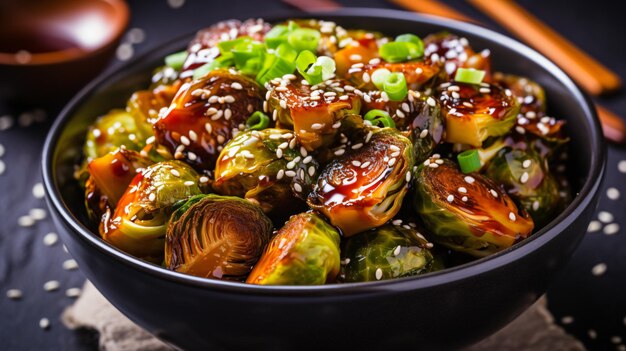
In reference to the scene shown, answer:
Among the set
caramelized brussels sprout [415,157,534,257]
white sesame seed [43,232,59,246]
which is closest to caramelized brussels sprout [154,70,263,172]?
caramelized brussels sprout [415,157,534,257]

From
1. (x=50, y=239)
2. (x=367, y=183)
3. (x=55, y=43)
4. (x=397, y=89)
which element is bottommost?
(x=50, y=239)

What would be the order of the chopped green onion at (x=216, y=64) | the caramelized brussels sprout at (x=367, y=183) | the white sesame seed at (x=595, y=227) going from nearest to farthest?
the caramelized brussels sprout at (x=367, y=183)
the chopped green onion at (x=216, y=64)
the white sesame seed at (x=595, y=227)

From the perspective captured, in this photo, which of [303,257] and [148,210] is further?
[148,210]

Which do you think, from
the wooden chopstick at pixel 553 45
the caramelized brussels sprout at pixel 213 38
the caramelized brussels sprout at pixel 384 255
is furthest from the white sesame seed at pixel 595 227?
the caramelized brussels sprout at pixel 213 38

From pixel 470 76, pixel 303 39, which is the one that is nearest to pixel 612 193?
pixel 470 76

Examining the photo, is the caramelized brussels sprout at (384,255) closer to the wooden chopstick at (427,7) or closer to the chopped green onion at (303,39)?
the chopped green onion at (303,39)

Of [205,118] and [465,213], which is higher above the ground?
[205,118]

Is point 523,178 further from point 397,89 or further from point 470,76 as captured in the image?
point 397,89

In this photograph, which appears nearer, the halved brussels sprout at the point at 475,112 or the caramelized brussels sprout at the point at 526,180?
the halved brussels sprout at the point at 475,112
